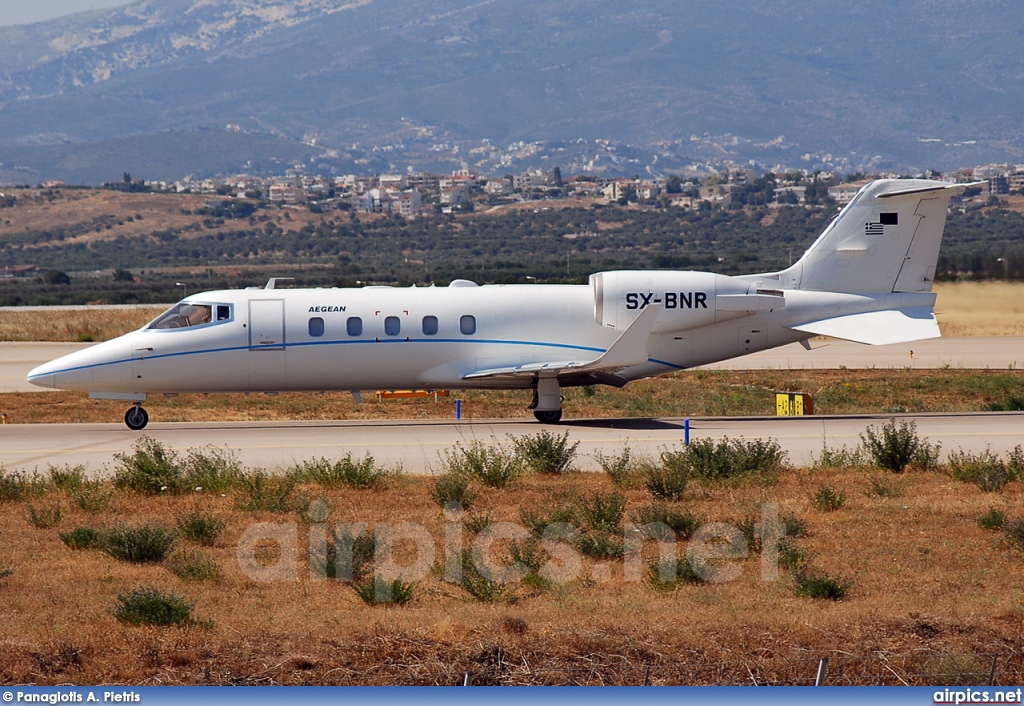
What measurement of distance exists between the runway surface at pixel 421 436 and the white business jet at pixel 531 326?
102cm

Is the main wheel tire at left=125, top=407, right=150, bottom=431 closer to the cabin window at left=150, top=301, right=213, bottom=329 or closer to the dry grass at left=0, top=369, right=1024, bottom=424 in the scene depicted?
the cabin window at left=150, top=301, right=213, bottom=329

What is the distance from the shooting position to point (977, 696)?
830 cm

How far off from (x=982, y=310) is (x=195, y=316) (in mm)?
40815

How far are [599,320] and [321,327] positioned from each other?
596 cm

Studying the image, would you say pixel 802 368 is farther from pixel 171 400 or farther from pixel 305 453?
pixel 305 453

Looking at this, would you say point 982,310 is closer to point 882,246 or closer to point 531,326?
point 882,246

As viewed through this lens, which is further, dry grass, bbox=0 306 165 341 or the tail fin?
dry grass, bbox=0 306 165 341

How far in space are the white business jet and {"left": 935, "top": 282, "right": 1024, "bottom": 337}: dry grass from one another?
97.1 feet

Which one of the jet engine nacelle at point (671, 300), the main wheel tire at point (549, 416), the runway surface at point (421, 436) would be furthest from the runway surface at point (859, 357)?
the main wheel tire at point (549, 416)

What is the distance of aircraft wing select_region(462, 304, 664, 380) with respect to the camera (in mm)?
26047

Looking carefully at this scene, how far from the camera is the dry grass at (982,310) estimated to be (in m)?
56.5

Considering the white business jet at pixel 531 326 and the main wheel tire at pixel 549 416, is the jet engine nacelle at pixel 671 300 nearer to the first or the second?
the white business jet at pixel 531 326

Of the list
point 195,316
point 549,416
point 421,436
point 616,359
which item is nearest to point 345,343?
point 421,436

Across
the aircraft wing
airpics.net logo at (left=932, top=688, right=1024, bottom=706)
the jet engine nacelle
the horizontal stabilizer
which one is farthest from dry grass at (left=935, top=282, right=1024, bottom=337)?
airpics.net logo at (left=932, top=688, right=1024, bottom=706)
